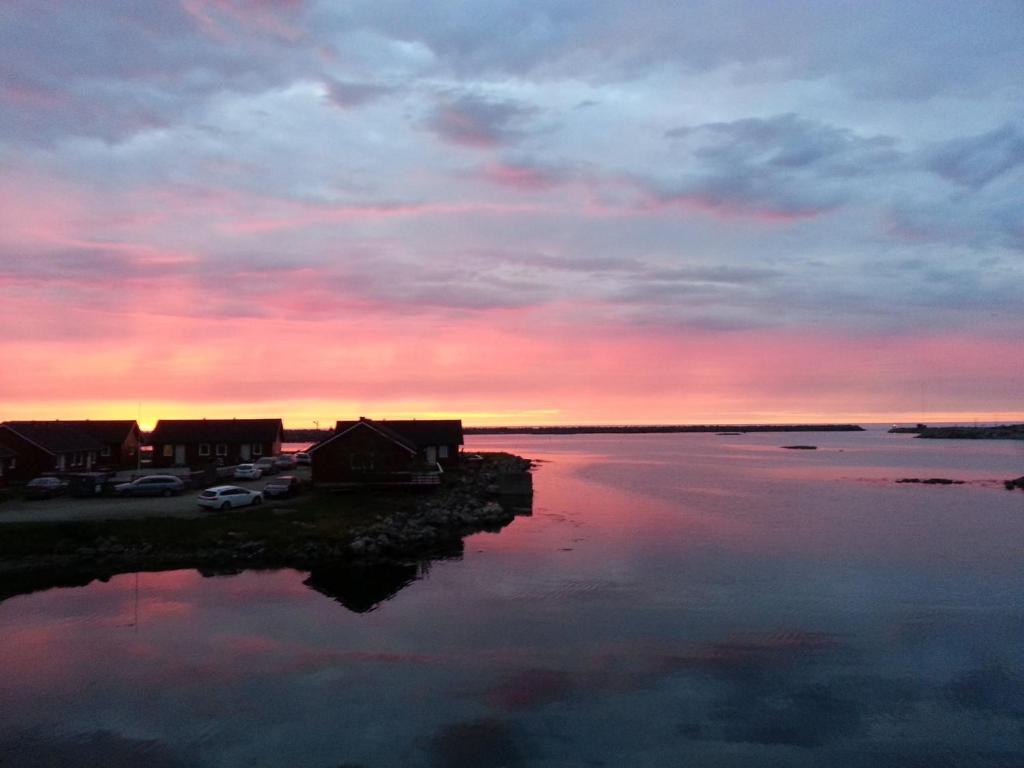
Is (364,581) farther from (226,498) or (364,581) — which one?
(226,498)

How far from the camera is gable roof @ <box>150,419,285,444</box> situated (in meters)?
79.7

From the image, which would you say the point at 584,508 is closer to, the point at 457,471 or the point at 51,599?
the point at 457,471

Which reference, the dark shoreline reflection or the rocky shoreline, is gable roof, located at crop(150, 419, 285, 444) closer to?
the rocky shoreline

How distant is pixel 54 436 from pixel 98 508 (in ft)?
76.5

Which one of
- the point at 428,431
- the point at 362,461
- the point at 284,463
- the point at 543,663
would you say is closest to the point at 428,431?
the point at 428,431

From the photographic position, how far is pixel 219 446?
263ft

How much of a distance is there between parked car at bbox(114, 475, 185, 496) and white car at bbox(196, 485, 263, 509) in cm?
711

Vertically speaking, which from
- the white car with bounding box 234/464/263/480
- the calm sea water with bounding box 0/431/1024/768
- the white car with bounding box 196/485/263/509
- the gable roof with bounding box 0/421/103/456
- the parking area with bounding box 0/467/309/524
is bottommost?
the calm sea water with bounding box 0/431/1024/768

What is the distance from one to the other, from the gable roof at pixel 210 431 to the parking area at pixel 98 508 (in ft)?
80.1

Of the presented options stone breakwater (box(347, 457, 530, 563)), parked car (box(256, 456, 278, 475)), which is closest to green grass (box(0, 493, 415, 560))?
stone breakwater (box(347, 457, 530, 563))

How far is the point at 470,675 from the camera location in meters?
24.8

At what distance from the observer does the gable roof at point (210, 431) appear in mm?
79688

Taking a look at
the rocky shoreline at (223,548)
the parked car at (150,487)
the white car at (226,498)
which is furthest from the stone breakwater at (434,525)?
the parked car at (150,487)

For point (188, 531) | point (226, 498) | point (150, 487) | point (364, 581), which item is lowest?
point (364, 581)
